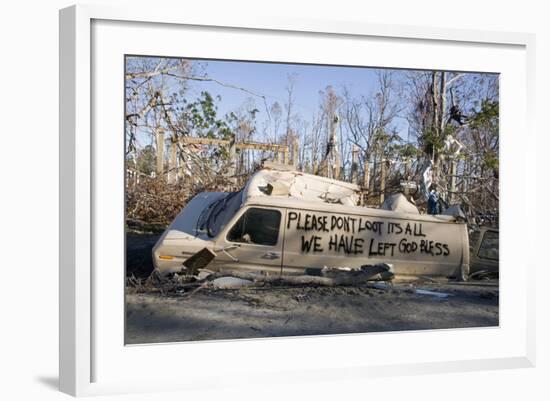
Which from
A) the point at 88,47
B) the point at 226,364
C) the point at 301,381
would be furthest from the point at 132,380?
the point at 88,47

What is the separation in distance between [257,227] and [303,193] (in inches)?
21.1

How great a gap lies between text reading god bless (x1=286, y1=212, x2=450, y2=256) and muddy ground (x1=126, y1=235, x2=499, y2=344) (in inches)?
13.1

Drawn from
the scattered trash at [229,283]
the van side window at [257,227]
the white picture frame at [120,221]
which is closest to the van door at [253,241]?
the van side window at [257,227]

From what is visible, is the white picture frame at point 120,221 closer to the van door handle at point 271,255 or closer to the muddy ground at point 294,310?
the muddy ground at point 294,310

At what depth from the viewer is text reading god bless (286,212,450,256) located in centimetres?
639

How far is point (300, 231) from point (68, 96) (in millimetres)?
2351

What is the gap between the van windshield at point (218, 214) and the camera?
6.15 meters

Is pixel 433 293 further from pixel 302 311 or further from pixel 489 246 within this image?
pixel 302 311

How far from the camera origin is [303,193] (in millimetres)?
6461

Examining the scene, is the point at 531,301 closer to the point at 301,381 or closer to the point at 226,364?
the point at 301,381

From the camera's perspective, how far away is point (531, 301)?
A: 6488 millimetres

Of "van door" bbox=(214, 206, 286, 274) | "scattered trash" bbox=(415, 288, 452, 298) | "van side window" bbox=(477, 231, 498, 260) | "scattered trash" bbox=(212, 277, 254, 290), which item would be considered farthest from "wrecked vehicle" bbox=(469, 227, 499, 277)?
"scattered trash" bbox=(212, 277, 254, 290)

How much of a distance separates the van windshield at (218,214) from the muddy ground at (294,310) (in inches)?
19.6

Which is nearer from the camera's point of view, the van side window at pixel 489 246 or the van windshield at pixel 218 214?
the van windshield at pixel 218 214
